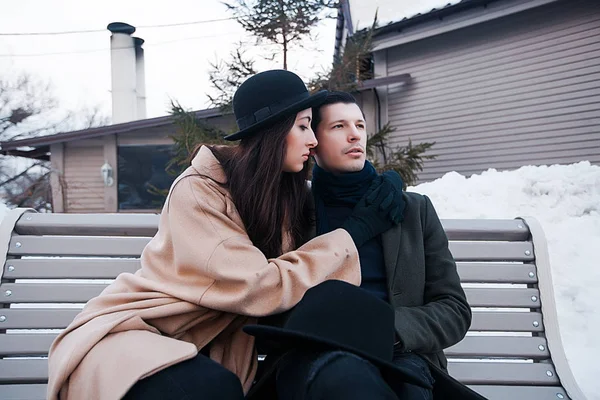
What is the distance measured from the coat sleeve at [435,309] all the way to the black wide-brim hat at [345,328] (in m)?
0.28

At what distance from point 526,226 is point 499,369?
788 millimetres

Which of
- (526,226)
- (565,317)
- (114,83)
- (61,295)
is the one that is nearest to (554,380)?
(526,226)

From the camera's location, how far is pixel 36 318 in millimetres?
2496

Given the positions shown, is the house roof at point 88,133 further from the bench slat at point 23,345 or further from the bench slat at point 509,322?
the bench slat at point 509,322

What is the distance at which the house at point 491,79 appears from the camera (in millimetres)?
9945

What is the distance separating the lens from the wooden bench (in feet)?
8.07

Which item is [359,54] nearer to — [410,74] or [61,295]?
[410,74]

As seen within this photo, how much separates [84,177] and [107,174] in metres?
1.23

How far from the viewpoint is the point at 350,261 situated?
2049mm

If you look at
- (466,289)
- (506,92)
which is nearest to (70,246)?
(466,289)

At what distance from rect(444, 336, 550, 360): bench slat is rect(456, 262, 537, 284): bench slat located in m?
0.30

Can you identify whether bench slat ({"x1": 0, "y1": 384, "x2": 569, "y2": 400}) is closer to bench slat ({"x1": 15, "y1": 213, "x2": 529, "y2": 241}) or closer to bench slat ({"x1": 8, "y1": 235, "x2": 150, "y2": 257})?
bench slat ({"x1": 8, "y1": 235, "x2": 150, "y2": 257})

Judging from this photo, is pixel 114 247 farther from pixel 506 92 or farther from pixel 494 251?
pixel 506 92

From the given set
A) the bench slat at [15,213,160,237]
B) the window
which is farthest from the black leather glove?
the window
